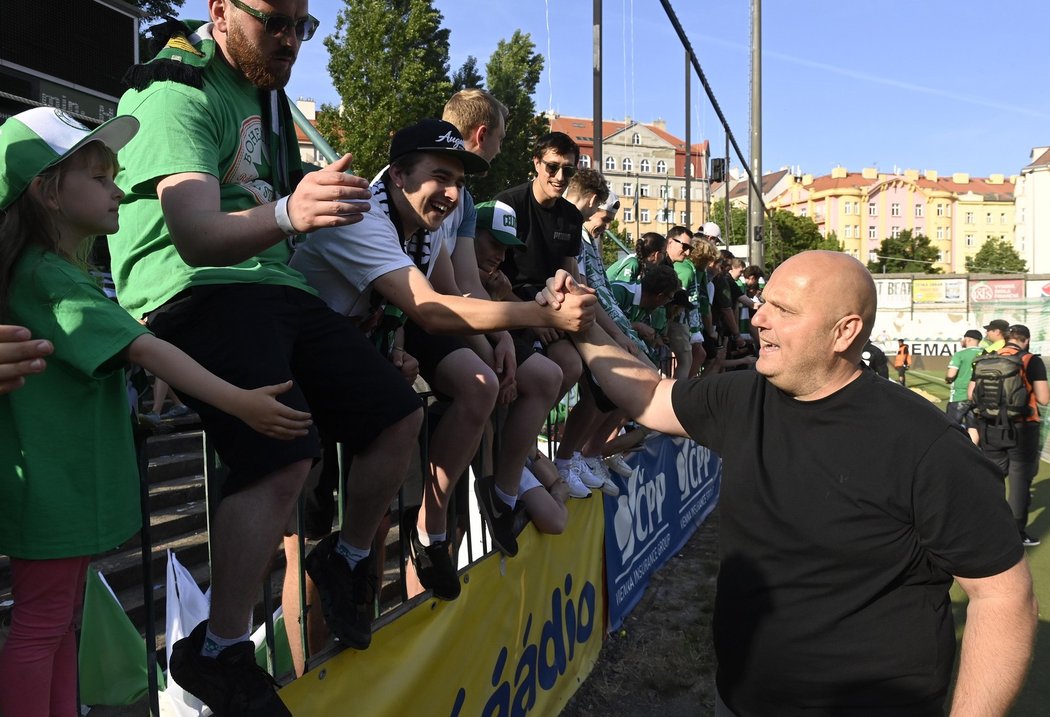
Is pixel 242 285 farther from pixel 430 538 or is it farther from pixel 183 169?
pixel 430 538

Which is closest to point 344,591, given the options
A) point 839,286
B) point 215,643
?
point 215,643

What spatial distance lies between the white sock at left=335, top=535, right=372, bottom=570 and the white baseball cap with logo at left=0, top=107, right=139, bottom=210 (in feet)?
4.38

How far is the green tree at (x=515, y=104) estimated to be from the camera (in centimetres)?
2842

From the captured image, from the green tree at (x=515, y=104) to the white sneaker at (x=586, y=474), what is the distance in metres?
22.6

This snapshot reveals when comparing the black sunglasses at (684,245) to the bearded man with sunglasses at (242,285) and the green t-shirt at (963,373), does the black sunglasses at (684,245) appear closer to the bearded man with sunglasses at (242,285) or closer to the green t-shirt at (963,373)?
the green t-shirt at (963,373)

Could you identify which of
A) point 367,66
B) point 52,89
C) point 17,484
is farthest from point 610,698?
point 367,66

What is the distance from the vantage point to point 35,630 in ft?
6.03

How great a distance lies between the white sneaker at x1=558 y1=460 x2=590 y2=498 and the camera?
4.79 m

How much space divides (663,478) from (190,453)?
3914mm

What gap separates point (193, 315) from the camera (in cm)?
206

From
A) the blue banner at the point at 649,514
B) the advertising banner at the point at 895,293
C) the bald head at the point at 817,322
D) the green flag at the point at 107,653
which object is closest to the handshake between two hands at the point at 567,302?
the bald head at the point at 817,322

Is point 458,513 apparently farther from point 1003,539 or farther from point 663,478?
point 663,478

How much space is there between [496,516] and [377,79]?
2199 cm

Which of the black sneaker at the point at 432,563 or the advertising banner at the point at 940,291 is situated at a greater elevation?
the advertising banner at the point at 940,291
